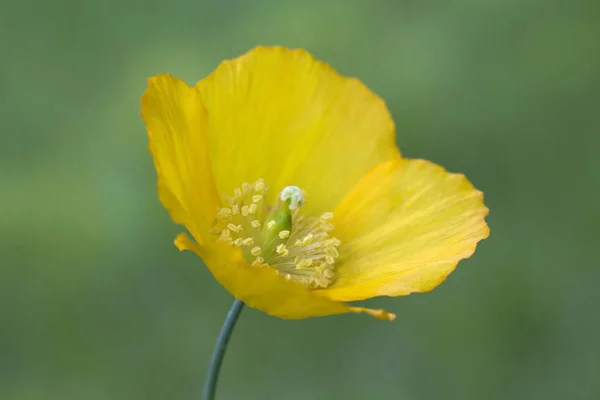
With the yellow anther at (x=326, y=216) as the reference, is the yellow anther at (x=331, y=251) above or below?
below

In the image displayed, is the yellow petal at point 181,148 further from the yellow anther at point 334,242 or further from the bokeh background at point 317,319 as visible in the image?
the bokeh background at point 317,319

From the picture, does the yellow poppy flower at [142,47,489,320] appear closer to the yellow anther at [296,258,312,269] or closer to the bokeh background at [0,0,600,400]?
the yellow anther at [296,258,312,269]

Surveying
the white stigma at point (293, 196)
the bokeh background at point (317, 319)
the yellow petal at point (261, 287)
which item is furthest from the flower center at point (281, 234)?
the bokeh background at point (317, 319)

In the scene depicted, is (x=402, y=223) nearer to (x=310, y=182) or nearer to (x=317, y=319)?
(x=310, y=182)

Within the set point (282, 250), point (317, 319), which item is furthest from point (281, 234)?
point (317, 319)

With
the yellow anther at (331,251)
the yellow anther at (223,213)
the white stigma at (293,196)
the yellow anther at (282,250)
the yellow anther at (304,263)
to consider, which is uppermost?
the white stigma at (293,196)
